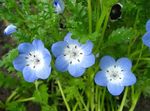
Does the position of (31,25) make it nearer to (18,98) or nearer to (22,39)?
(22,39)

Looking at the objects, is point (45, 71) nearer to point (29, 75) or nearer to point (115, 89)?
point (29, 75)

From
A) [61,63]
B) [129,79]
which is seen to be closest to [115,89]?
[129,79]

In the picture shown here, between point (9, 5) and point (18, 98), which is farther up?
point (9, 5)

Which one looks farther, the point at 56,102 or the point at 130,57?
the point at 56,102

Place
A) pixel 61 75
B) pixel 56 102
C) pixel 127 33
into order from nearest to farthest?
pixel 127 33 → pixel 61 75 → pixel 56 102

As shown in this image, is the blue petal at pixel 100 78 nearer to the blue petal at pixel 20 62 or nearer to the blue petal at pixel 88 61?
the blue petal at pixel 88 61

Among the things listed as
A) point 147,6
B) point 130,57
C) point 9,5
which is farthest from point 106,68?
point 9,5

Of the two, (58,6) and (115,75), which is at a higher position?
(58,6)
